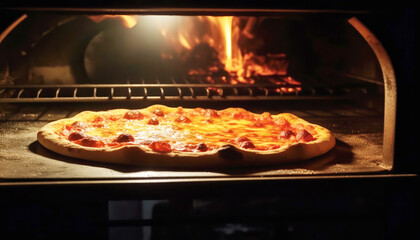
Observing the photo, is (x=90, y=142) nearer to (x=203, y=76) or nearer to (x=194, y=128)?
(x=194, y=128)

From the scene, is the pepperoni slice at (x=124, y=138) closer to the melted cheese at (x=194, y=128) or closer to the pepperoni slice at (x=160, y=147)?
the melted cheese at (x=194, y=128)

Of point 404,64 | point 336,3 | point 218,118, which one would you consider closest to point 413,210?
point 404,64

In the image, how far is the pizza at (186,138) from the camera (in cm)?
265

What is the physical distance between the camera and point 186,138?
10.4ft

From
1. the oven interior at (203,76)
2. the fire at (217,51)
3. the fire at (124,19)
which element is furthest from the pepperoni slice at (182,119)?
the fire at (124,19)

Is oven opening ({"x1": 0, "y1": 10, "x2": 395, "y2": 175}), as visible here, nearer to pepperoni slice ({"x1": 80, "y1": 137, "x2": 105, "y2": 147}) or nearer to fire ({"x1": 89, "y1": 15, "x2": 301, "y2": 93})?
fire ({"x1": 89, "y1": 15, "x2": 301, "y2": 93})

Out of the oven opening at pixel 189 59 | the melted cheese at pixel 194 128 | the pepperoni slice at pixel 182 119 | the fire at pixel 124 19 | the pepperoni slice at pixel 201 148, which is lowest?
the melted cheese at pixel 194 128

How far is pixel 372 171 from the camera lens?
267 cm

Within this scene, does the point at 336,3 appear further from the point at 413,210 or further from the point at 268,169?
the point at 413,210

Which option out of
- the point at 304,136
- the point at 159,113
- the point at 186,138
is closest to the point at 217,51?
the point at 159,113

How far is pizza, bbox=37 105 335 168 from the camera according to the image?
2.65m

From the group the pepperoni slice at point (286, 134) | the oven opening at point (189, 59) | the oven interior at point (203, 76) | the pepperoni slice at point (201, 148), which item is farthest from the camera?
the oven opening at point (189, 59)

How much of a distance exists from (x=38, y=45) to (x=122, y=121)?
1492 mm

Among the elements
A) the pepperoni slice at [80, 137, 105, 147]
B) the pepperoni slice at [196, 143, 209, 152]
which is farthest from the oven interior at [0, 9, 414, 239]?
the pepperoni slice at [196, 143, 209, 152]
